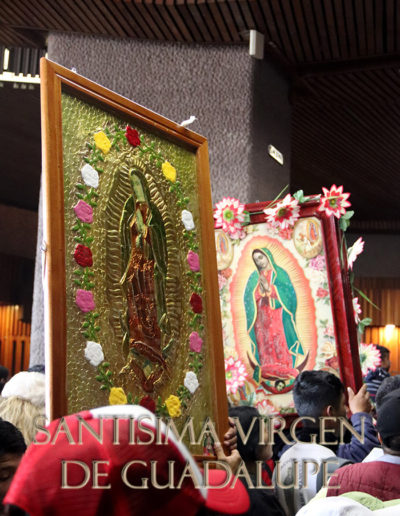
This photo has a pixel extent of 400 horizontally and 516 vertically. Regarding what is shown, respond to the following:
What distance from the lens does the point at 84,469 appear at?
2.81 feet

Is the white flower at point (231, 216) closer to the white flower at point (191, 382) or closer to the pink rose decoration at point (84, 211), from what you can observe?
the white flower at point (191, 382)

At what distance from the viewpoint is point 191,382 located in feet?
6.37

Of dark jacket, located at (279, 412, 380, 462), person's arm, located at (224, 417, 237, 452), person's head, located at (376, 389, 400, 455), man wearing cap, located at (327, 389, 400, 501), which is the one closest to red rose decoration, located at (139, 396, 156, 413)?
person's arm, located at (224, 417, 237, 452)

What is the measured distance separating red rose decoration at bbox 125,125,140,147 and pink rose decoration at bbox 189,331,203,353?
0.57m

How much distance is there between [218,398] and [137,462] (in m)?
1.15

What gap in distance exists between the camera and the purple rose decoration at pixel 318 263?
309 cm

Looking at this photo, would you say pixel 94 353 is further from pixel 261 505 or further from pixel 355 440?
pixel 355 440

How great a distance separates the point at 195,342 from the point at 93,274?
433 mm

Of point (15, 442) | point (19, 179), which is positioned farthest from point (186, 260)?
point (19, 179)

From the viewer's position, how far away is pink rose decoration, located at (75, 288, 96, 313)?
1634 mm

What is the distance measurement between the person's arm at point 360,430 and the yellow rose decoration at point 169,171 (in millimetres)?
1120

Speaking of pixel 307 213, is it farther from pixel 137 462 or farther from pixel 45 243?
pixel 137 462

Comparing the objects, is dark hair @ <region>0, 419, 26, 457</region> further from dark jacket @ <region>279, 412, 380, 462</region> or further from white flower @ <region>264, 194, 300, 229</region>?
white flower @ <region>264, 194, 300, 229</region>

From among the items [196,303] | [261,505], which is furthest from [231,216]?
[261,505]
